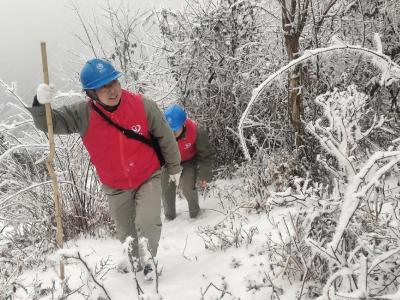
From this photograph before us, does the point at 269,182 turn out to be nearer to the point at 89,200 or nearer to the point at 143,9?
the point at 89,200

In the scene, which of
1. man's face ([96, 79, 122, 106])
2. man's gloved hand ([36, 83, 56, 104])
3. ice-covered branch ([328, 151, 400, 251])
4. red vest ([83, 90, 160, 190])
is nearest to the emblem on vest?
red vest ([83, 90, 160, 190])

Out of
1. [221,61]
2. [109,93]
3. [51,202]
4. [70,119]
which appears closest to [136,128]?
[109,93]

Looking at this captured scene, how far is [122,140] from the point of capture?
347 centimetres

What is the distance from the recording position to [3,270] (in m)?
3.58

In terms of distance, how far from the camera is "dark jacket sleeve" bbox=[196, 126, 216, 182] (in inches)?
194

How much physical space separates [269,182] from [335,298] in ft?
8.44

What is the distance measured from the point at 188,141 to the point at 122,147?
4.79 feet

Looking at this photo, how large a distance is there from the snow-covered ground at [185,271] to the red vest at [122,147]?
59cm

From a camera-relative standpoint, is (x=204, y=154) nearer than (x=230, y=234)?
No

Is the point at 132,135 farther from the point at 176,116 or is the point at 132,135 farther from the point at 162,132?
the point at 176,116

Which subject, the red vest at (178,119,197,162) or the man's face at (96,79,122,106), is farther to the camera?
the red vest at (178,119,197,162)

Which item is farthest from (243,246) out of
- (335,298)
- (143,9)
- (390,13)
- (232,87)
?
(143,9)

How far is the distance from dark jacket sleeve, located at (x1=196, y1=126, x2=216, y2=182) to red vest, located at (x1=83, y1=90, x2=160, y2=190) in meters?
1.32

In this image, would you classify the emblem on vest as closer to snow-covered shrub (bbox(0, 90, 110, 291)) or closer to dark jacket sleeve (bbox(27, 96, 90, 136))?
dark jacket sleeve (bbox(27, 96, 90, 136))
